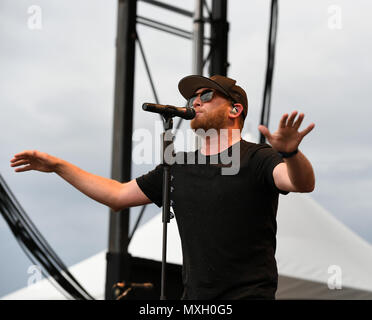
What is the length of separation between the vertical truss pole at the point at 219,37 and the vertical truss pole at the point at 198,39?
14cm

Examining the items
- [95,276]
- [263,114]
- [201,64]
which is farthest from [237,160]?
[95,276]

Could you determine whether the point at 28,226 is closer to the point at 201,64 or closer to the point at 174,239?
the point at 174,239

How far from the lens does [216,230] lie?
1.91 metres

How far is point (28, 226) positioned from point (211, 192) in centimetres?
261

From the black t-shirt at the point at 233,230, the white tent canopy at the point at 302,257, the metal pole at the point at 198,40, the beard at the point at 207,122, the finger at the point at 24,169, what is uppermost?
the metal pole at the point at 198,40

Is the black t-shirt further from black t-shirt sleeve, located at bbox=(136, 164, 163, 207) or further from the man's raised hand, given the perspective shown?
the man's raised hand

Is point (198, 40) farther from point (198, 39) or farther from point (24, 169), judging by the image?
point (24, 169)

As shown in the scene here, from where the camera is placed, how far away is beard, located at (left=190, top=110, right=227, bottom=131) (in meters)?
2.10

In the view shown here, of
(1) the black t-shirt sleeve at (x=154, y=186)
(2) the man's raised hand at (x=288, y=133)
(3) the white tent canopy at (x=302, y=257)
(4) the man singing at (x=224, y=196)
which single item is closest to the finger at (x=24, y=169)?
(4) the man singing at (x=224, y=196)

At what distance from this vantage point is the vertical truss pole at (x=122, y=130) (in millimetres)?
4312

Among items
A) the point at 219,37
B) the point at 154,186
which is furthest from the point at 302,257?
the point at 154,186

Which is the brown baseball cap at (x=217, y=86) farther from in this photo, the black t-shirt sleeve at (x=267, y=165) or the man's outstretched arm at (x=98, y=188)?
the man's outstretched arm at (x=98, y=188)

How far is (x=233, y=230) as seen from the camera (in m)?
1.90

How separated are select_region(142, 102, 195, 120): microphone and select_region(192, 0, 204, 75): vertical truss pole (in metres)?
2.66
